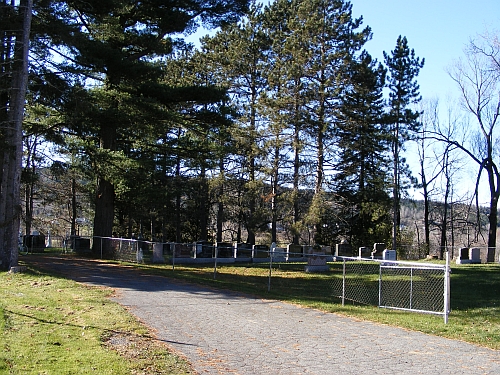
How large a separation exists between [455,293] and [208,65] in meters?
29.8

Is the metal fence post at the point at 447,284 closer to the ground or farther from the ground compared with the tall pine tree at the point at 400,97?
closer to the ground

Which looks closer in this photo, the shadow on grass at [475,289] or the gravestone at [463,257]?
the shadow on grass at [475,289]

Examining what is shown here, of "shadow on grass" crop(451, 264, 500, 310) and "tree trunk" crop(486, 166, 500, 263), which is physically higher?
"tree trunk" crop(486, 166, 500, 263)

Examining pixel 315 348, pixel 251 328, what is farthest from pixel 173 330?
pixel 315 348

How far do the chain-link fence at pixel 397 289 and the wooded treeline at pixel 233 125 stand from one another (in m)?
9.45

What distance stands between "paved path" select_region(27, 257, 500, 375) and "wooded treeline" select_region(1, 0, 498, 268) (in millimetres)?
11323

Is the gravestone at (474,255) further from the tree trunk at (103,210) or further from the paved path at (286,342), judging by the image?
the paved path at (286,342)

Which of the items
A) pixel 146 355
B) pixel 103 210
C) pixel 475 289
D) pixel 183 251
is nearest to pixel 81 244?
pixel 103 210

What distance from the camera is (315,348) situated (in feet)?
25.2

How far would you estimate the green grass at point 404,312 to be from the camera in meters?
9.78

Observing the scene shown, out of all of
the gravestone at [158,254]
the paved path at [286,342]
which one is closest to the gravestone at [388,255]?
the gravestone at [158,254]

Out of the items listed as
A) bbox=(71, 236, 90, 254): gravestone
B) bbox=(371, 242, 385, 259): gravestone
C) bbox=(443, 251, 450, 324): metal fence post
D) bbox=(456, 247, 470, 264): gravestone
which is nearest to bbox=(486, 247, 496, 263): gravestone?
bbox=(456, 247, 470, 264): gravestone

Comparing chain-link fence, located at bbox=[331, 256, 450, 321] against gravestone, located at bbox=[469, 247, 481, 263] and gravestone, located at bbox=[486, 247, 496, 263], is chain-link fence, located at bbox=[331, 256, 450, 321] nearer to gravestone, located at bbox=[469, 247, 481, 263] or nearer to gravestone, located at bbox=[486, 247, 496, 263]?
gravestone, located at bbox=[469, 247, 481, 263]

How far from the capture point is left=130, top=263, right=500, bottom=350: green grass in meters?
9.78
